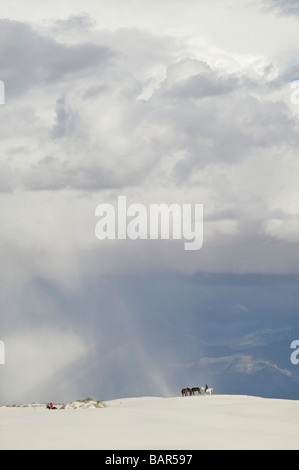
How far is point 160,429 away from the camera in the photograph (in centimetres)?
2827

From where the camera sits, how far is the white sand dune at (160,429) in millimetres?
25125

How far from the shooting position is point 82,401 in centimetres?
4584

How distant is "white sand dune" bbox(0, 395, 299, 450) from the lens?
25.1 m
